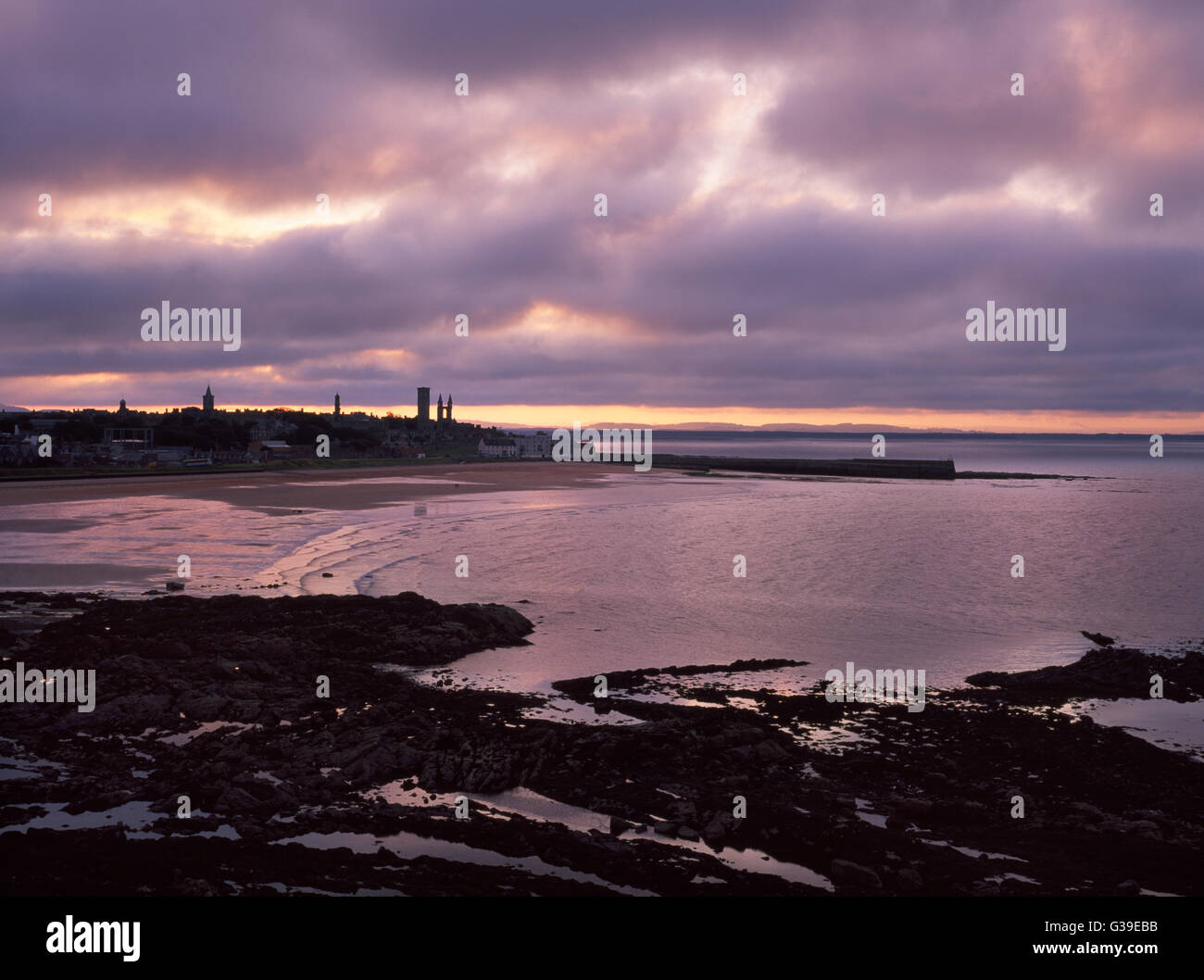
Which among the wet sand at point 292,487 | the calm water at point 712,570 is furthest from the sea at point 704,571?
the wet sand at point 292,487

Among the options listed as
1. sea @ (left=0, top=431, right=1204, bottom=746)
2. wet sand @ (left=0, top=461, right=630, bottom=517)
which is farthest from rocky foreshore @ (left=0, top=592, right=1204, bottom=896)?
wet sand @ (left=0, top=461, right=630, bottom=517)

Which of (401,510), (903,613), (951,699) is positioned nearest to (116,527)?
(401,510)

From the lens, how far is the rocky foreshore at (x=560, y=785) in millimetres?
9156

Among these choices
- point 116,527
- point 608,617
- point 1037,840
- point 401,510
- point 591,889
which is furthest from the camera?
point 401,510

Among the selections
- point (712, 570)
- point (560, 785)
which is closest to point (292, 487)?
point (712, 570)

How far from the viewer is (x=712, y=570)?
3472cm

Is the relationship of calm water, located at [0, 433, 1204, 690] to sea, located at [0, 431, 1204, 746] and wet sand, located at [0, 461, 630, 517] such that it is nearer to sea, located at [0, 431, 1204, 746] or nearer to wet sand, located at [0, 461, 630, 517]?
sea, located at [0, 431, 1204, 746]

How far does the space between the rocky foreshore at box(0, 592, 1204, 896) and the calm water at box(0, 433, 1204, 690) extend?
3325 millimetres

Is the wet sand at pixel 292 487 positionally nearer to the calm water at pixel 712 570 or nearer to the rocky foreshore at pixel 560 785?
the calm water at pixel 712 570

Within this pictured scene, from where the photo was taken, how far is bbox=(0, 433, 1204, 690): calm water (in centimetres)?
2170
